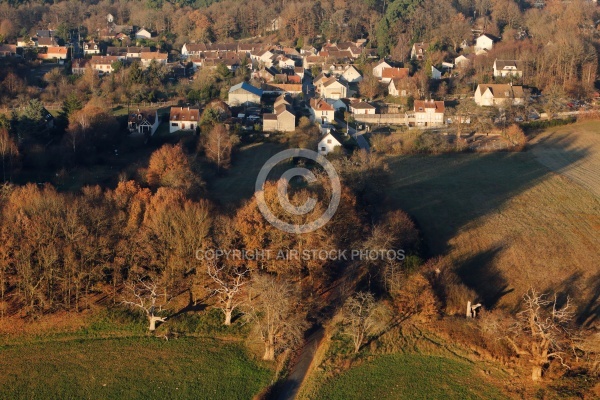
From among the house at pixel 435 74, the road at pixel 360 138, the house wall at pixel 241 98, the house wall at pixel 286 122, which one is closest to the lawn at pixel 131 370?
the road at pixel 360 138

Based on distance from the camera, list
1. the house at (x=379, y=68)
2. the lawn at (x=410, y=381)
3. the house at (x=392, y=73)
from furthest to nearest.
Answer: the house at (x=379, y=68) < the house at (x=392, y=73) < the lawn at (x=410, y=381)

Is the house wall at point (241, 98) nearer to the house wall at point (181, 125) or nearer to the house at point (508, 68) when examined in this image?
the house wall at point (181, 125)

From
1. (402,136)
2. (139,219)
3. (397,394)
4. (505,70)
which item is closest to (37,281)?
(139,219)

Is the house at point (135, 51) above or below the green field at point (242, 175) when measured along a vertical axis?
above

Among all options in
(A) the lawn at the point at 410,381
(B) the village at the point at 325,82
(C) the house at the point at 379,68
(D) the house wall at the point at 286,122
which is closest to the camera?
(A) the lawn at the point at 410,381

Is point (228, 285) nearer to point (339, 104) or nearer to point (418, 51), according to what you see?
point (339, 104)

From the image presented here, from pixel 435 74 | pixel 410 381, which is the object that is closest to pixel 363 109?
pixel 435 74

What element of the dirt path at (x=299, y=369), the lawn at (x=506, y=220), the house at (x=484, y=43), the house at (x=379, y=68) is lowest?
the dirt path at (x=299, y=369)
